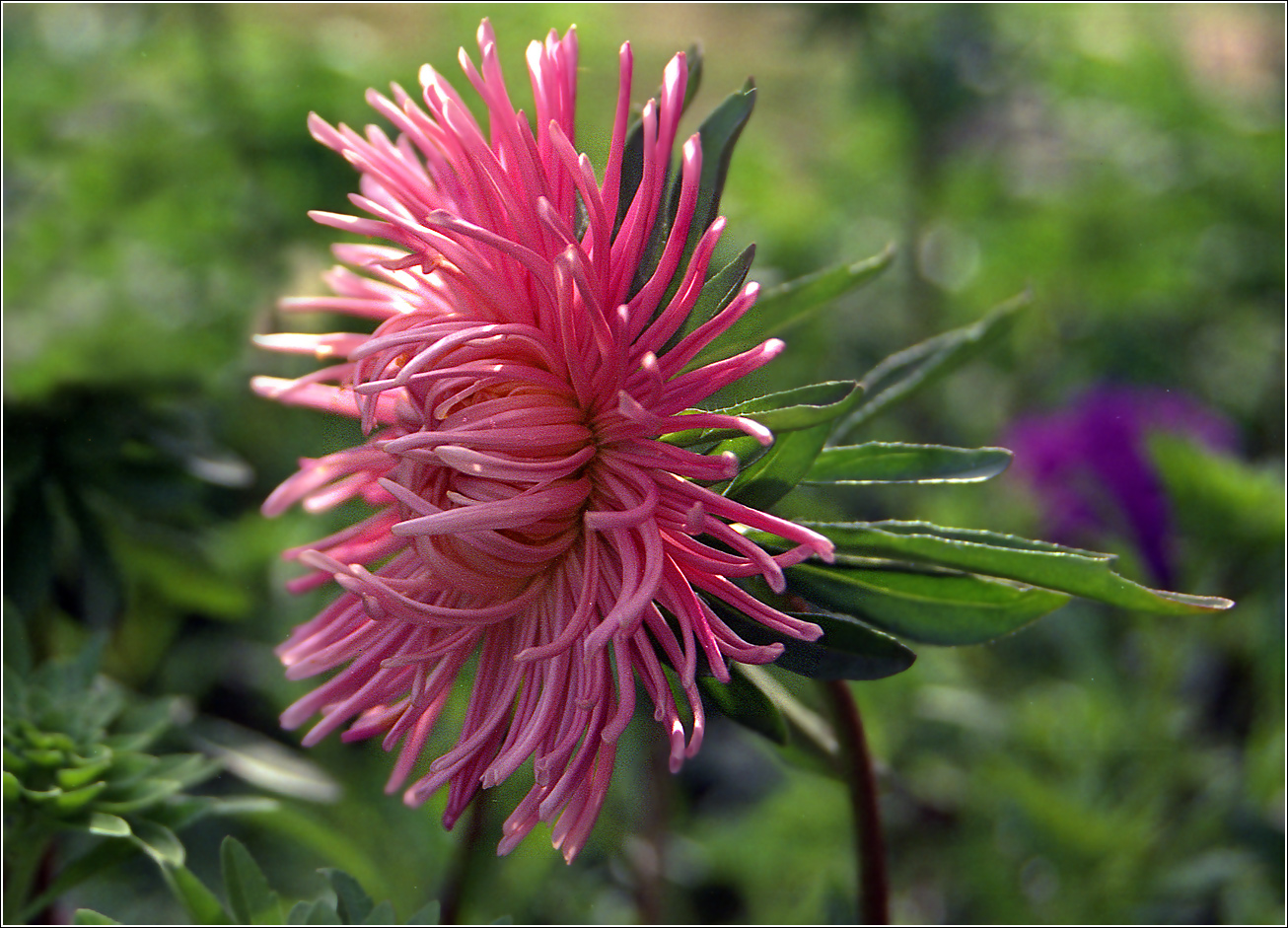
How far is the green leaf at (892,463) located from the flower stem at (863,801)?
11cm

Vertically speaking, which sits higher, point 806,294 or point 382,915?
point 806,294

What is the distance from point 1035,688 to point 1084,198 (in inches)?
27.0

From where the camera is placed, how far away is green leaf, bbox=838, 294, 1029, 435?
55 cm

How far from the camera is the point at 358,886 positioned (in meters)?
0.54

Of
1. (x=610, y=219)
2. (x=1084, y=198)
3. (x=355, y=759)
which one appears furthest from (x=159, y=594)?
(x=1084, y=198)

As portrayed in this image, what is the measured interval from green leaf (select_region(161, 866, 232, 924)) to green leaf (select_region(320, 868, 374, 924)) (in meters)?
0.05

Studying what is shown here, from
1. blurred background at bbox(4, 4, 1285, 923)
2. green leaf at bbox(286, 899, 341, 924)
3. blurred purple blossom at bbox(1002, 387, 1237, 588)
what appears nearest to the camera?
green leaf at bbox(286, 899, 341, 924)

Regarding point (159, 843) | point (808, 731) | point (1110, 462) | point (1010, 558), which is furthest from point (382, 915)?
point (1110, 462)

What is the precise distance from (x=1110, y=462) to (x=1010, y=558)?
0.70 meters

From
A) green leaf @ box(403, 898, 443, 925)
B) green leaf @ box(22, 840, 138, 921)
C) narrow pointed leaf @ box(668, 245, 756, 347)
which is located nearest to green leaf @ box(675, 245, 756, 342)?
narrow pointed leaf @ box(668, 245, 756, 347)

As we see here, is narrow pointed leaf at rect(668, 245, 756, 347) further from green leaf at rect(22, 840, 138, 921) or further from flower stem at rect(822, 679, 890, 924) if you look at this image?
green leaf at rect(22, 840, 138, 921)

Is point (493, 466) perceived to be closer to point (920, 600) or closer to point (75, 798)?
point (920, 600)

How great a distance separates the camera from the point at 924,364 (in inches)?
22.8

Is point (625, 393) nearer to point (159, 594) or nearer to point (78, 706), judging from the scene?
point (78, 706)
